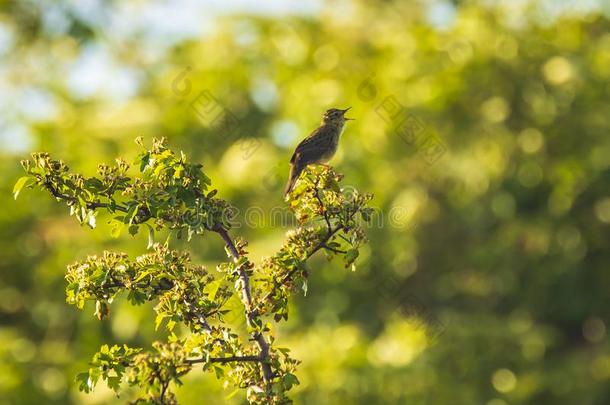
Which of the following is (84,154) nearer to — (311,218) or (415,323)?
(415,323)

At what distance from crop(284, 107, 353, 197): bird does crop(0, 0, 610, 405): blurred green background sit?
6.40 m

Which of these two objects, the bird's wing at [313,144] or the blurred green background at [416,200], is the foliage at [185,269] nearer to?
the bird's wing at [313,144]

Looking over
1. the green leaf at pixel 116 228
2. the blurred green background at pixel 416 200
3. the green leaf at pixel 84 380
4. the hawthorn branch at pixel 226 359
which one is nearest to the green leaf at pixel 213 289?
the hawthorn branch at pixel 226 359

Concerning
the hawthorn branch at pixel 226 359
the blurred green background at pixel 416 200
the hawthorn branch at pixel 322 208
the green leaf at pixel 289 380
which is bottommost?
the green leaf at pixel 289 380

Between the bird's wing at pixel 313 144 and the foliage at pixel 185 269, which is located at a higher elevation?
the bird's wing at pixel 313 144

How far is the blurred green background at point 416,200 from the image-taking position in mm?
14859

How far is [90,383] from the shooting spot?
4.15 metres

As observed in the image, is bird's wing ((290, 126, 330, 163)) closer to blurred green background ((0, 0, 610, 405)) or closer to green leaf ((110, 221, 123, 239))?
green leaf ((110, 221, 123, 239))

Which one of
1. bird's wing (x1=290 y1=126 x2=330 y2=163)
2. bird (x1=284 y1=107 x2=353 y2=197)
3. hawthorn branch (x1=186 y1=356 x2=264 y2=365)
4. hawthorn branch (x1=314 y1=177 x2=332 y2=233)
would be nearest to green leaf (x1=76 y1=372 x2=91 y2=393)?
hawthorn branch (x1=186 y1=356 x2=264 y2=365)

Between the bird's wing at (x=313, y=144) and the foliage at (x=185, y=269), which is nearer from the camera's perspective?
the foliage at (x=185, y=269)

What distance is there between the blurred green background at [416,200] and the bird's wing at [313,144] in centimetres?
663

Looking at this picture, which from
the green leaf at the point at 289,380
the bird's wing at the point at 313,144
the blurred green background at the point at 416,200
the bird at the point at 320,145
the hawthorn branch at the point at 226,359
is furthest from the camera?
the blurred green background at the point at 416,200

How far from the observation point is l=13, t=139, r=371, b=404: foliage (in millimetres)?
4234

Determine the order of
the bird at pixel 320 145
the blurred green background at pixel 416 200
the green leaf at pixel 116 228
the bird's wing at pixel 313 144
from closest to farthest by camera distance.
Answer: the green leaf at pixel 116 228
the bird at pixel 320 145
the bird's wing at pixel 313 144
the blurred green background at pixel 416 200
